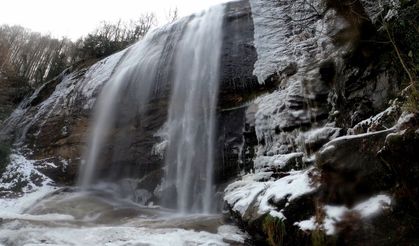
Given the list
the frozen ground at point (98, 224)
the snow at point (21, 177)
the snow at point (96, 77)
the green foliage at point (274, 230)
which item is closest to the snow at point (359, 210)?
the green foliage at point (274, 230)

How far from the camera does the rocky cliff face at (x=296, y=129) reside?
4125 millimetres

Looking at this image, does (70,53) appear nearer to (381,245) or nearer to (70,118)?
(70,118)

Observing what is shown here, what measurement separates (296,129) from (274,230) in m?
3.75

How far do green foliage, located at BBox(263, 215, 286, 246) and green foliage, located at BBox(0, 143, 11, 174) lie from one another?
10468 mm

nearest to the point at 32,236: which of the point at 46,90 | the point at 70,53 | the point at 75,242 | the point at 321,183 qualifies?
the point at 75,242

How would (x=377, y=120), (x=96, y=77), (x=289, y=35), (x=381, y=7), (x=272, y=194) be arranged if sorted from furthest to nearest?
1. (x=96, y=77)
2. (x=289, y=35)
3. (x=381, y=7)
4. (x=377, y=120)
5. (x=272, y=194)

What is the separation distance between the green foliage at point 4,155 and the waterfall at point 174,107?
2.58 metres

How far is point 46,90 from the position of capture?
54.7ft

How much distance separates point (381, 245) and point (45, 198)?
9.06 m

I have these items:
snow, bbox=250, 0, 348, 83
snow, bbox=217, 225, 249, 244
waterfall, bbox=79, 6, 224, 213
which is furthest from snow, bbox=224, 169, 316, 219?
snow, bbox=250, 0, 348, 83

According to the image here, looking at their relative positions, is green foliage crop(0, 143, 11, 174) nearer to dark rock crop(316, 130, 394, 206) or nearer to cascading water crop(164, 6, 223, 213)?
cascading water crop(164, 6, 223, 213)

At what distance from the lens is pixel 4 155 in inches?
506

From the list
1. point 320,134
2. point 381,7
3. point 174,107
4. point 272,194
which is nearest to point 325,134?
point 320,134

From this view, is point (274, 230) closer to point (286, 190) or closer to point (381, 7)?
point (286, 190)
